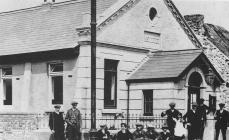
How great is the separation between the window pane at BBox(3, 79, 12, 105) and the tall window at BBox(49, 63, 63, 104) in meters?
3.15

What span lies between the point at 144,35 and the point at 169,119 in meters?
8.22

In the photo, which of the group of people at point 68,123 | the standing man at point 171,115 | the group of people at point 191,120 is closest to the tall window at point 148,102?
the group of people at point 191,120

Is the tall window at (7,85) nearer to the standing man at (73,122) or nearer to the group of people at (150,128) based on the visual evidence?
the group of people at (150,128)

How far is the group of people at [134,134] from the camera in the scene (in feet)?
53.7

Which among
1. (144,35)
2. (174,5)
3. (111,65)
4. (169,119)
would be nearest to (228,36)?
(174,5)

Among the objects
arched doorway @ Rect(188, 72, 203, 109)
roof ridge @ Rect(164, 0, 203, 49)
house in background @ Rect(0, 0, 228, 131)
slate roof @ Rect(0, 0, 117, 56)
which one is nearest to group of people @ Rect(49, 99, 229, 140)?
house in background @ Rect(0, 0, 228, 131)

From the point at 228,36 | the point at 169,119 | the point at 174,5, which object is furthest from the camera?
the point at 228,36

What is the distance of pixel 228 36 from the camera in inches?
1388

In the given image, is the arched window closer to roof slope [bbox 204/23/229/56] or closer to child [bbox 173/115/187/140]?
roof slope [bbox 204/23/229/56]

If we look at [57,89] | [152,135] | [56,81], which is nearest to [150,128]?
[152,135]

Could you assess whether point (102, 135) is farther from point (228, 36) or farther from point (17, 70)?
point (228, 36)

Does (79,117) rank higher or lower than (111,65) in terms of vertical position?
lower

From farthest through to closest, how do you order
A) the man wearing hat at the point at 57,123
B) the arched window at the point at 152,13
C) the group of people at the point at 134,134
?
the arched window at the point at 152,13, the man wearing hat at the point at 57,123, the group of people at the point at 134,134

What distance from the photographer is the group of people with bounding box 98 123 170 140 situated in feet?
53.7
